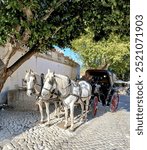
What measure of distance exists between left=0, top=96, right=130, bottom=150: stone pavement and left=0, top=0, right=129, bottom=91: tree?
199cm

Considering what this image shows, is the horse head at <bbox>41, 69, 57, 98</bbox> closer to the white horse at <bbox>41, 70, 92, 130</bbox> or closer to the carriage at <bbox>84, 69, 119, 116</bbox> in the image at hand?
the white horse at <bbox>41, 70, 92, 130</bbox>

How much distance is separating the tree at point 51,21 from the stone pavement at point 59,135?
6.52 ft

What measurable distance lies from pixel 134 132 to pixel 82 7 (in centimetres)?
929

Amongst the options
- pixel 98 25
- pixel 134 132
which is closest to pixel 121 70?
pixel 98 25

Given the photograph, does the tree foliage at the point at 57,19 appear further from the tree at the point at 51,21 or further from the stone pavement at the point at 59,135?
the stone pavement at the point at 59,135

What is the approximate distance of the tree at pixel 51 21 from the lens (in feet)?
30.1

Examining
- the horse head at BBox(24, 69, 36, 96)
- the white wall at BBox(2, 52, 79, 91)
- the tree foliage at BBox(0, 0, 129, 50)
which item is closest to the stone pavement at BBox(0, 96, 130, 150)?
the horse head at BBox(24, 69, 36, 96)

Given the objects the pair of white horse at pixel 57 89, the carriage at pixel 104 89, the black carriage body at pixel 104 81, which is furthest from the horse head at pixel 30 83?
the black carriage body at pixel 104 81

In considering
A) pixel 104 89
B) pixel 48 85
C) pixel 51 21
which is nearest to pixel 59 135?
pixel 48 85

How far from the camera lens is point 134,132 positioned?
6.07 feet

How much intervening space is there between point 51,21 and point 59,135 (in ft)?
12.4

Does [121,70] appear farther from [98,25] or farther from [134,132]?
[134,132]

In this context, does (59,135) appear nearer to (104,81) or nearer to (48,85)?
(48,85)

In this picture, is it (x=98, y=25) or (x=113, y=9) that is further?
(x=98, y=25)
